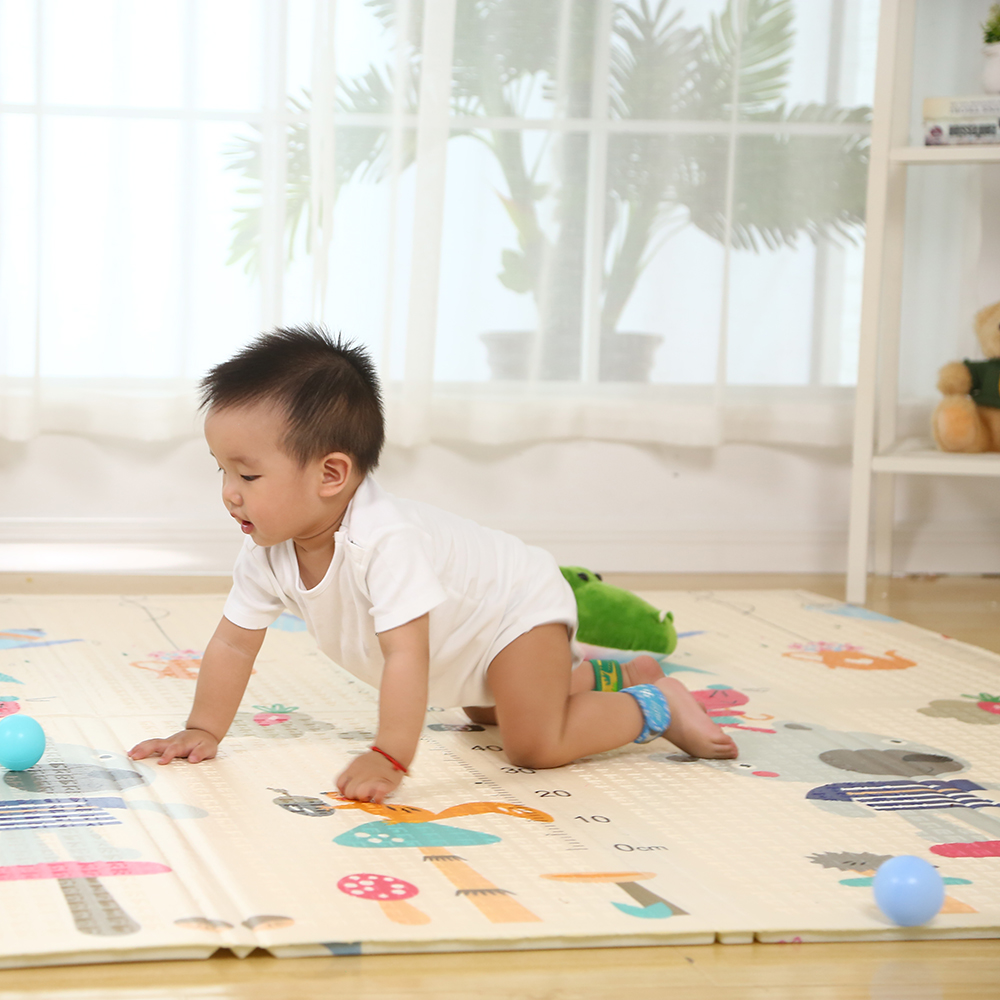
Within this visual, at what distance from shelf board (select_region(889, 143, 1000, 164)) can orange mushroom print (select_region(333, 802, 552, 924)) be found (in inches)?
58.0

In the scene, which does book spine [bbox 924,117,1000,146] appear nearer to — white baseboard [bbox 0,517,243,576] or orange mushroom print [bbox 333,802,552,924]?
white baseboard [bbox 0,517,243,576]

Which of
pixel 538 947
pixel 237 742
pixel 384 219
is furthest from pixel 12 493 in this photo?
pixel 538 947

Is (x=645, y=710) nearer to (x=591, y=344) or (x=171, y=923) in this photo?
(x=171, y=923)

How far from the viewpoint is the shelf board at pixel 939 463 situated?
2.01 meters

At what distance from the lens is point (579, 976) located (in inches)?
27.9

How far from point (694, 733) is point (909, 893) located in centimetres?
38

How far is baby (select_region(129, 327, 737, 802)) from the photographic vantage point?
100 cm

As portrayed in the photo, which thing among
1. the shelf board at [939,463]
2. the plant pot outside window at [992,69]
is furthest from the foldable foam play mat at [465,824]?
the plant pot outside window at [992,69]

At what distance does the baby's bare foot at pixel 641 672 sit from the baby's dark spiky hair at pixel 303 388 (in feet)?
1.42

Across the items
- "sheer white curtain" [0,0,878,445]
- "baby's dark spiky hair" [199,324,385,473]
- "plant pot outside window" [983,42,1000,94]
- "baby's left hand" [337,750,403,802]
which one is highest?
"plant pot outside window" [983,42,1000,94]

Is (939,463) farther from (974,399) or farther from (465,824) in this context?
(465,824)

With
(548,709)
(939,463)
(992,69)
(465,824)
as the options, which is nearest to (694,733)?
(548,709)

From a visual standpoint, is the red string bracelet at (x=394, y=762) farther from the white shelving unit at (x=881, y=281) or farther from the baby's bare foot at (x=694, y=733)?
the white shelving unit at (x=881, y=281)

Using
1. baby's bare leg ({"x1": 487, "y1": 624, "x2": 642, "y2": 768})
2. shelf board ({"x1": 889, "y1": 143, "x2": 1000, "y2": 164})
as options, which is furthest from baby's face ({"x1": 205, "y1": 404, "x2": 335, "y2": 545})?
shelf board ({"x1": 889, "y1": 143, "x2": 1000, "y2": 164})
